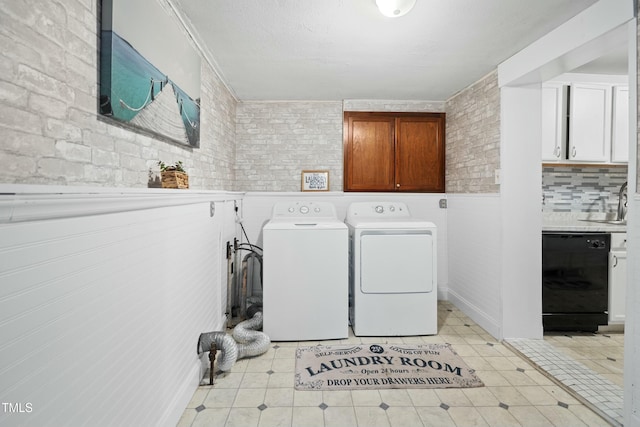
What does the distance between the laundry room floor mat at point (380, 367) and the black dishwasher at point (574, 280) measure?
1.03 m

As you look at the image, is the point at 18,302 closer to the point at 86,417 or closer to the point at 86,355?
the point at 86,355

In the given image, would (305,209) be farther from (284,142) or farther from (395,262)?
(395,262)

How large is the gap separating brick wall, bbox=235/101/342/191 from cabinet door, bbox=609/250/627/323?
2568mm

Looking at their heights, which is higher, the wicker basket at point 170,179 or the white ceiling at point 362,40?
the white ceiling at point 362,40

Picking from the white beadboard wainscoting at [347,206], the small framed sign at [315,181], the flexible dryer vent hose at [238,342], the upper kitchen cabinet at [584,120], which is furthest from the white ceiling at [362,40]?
the flexible dryer vent hose at [238,342]

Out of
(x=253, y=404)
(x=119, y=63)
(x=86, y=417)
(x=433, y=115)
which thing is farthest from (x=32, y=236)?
(x=433, y=115)

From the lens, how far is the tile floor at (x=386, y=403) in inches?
67.0

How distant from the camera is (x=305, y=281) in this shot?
8.45 ft

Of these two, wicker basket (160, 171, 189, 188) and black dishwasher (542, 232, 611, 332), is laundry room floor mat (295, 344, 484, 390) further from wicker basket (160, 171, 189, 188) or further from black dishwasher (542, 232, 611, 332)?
wicker basket (160, 171, 189, 188)

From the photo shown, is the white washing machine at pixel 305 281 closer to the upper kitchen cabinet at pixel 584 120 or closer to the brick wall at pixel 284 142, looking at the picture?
the brick wall at pixel 284 142

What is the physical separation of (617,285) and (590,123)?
1.44 m

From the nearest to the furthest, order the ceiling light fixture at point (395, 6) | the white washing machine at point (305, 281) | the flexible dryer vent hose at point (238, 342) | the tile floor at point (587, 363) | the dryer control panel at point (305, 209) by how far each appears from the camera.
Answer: the ceiling light fixture at point (395, 6) < the tile floor at point (587, 363) < the flexible dryer vent hose at point (238, 342) < the white washing machine at point (305, 281) < the dryer control panel at point (305, 209)

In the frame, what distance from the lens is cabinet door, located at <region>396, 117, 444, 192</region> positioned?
372cm

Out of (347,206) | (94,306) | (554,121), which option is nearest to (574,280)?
(554,121)
